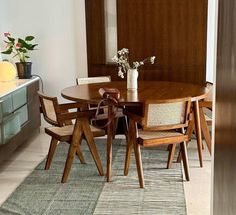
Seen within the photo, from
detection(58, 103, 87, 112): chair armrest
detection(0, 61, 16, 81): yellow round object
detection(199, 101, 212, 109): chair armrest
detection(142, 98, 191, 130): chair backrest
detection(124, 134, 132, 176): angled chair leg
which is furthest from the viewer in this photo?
detection(0, 61, 16, 81): yellow round object

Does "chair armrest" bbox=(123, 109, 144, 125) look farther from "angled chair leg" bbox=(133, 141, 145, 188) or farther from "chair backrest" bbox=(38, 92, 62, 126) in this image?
"chair backrest" bbox=(38, 92, 62, 126)

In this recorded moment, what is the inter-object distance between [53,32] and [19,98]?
1.13 m

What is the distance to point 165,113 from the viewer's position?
2.86 meters

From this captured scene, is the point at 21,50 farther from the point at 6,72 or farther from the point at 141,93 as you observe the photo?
the point at 141,93

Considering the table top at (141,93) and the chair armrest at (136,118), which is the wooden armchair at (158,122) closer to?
the chair armrest at (136,118)

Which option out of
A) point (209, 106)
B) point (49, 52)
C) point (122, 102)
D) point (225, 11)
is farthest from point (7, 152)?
point (225, 11)

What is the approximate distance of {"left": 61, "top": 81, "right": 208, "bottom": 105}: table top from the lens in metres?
3.01

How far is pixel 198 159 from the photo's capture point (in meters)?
3.65

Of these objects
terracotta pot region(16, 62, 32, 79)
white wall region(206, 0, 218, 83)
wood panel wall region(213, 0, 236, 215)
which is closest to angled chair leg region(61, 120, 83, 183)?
terracotta pot region(16, 62, 32, 79)

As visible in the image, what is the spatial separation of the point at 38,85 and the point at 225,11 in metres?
3.76

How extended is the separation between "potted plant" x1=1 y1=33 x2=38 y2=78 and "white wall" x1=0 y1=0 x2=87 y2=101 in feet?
0.73

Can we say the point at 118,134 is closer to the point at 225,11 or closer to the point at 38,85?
the point at 38,85

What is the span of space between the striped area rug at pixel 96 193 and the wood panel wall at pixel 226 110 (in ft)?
5.61

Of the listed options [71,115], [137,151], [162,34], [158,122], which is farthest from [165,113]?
[162,34]
